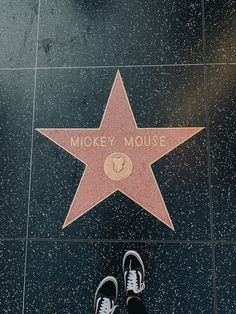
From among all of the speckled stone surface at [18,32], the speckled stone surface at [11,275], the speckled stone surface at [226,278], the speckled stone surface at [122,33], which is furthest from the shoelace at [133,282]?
the speckled stone surface at [18,32]

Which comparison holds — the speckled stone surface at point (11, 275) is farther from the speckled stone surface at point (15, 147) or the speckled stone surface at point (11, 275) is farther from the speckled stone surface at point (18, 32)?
the speckled stone surface at point (18, 32)

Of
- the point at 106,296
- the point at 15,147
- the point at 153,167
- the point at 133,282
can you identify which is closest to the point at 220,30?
the point at 153,167

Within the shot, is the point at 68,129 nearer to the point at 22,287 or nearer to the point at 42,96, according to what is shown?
the point at 42,96

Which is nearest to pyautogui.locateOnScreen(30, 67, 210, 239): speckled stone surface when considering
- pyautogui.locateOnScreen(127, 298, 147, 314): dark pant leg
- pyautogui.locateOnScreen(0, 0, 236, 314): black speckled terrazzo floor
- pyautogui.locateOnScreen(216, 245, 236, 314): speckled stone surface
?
pyautogui.locateOnScreen(0, 0, 236, 314): black speckled terrazzo floor

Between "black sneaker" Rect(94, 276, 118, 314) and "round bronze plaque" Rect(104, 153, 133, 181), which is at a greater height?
"round bronze plaque" Rect(104, 153, 133, 181)

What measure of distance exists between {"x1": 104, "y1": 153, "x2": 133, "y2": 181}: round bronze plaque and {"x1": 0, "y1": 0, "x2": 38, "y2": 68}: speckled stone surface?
64 centimetres

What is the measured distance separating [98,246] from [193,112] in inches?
30.8

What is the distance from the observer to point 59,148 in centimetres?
197

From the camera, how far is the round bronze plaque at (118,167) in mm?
1920

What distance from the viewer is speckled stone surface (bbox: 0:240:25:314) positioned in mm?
1881

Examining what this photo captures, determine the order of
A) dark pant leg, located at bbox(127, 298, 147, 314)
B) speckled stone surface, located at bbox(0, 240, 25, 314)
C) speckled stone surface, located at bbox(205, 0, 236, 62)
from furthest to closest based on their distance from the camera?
speckled stone surface, located at bbox(205, 0, 236, 62) → speckled stone surface, located at bbox(0, 240, 25, 314) → dark pant leg, located at bbox(127, 298, 147, 314)

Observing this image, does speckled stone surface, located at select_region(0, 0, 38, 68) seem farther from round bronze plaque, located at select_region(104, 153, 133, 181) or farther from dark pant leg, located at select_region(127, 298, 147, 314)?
dark pant leg, located at select_region(127, 298, 147, 314)

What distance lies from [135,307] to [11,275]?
23.6 inches

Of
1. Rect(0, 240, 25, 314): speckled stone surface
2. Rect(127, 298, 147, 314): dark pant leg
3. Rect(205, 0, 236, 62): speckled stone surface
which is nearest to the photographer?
Rect(127, 298, 147, 314): dark pant leg
